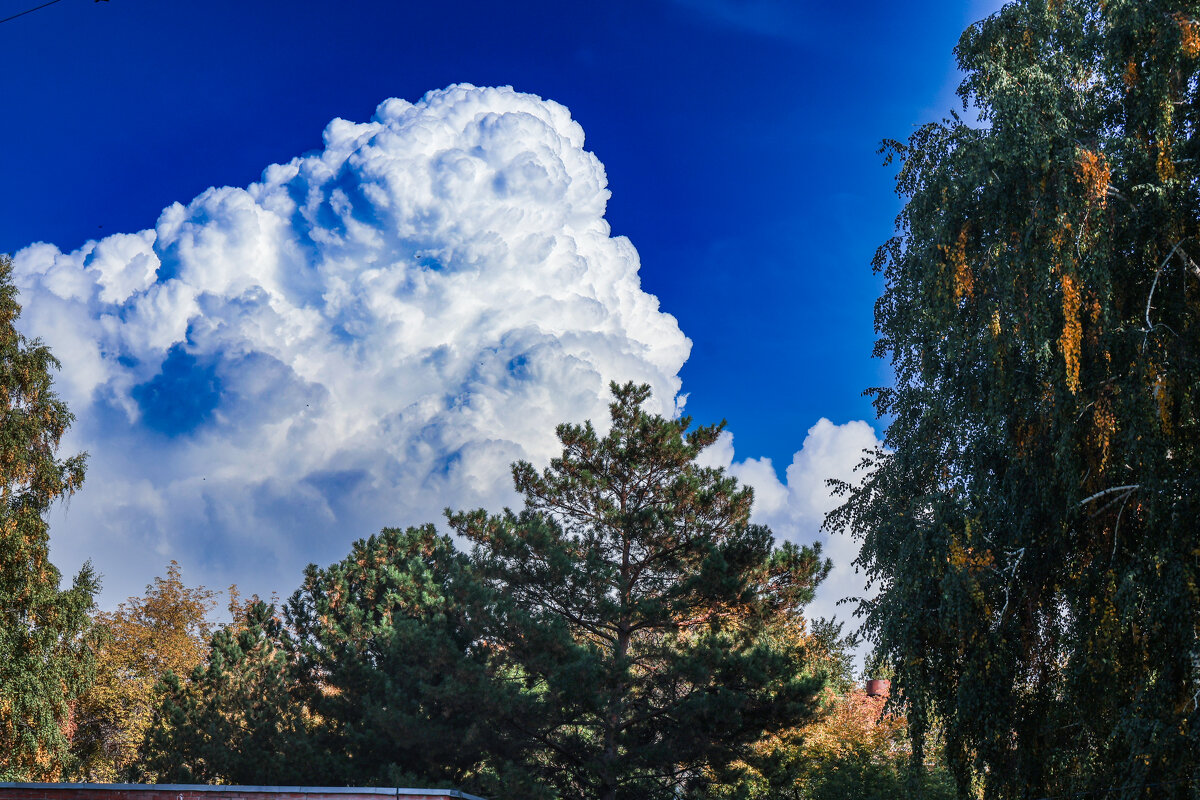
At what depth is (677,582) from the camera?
61.8 feet

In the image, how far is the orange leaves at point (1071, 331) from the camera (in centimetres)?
841

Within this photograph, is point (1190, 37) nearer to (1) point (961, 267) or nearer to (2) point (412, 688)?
(1) point (961, 267)

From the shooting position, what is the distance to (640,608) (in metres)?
17.8

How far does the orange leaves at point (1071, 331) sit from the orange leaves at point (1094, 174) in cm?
79

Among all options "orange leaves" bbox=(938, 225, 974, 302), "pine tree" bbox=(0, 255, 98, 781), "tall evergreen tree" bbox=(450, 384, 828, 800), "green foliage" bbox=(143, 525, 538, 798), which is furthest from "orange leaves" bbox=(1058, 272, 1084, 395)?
"pine tree" bbox=(0, 255, 98, 781)

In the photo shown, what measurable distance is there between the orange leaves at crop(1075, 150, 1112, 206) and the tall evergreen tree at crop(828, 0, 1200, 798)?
0.02m

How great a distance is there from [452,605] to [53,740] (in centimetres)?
671

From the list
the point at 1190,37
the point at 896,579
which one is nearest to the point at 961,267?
the point at 1190,37

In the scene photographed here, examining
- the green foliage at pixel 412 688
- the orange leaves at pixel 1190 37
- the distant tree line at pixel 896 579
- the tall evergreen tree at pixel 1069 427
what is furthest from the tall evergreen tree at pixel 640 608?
the orange leaves at pixel 1190 37

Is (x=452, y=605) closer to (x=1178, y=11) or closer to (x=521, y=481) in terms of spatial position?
(x=521, y=481)

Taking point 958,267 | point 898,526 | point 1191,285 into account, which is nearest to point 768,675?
point 898,526

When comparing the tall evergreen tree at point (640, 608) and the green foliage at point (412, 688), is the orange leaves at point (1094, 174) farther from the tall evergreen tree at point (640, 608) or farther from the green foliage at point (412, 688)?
the green foliage at point (412, 688)

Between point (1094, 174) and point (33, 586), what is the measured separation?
1496 centimetres

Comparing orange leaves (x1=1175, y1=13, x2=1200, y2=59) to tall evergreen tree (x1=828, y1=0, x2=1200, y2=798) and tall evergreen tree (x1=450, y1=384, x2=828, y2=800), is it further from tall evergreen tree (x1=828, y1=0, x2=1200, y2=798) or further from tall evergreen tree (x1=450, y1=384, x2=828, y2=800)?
tall evergreen tree (x1=450, y1=384, x2=828, y2=800)
